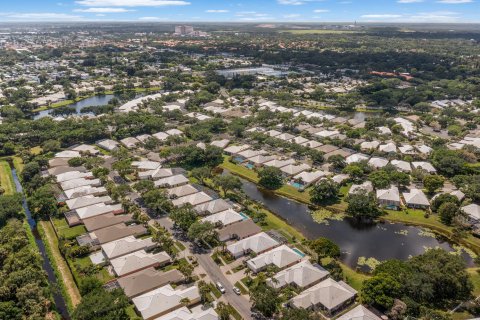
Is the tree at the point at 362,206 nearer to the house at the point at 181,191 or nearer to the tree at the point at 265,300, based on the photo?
the tree at the point at 265,300

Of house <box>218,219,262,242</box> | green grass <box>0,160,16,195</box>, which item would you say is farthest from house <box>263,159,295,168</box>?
green grass <box>0,160,16,195</box>

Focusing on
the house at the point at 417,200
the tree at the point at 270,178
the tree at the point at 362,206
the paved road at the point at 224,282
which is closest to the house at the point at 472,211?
the house at the point at 417,200

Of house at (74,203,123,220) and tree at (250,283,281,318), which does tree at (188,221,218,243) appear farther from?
house at (74,203,123,220)

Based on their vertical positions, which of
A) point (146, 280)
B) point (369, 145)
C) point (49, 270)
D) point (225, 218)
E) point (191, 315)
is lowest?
point (49, 270)

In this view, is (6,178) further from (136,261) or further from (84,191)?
(136,261)

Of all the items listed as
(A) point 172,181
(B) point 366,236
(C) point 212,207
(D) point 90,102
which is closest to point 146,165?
(A) point 172,181

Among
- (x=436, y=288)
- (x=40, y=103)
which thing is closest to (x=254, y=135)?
(x=436, y=288)

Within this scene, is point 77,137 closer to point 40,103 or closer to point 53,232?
→ point 53,232
